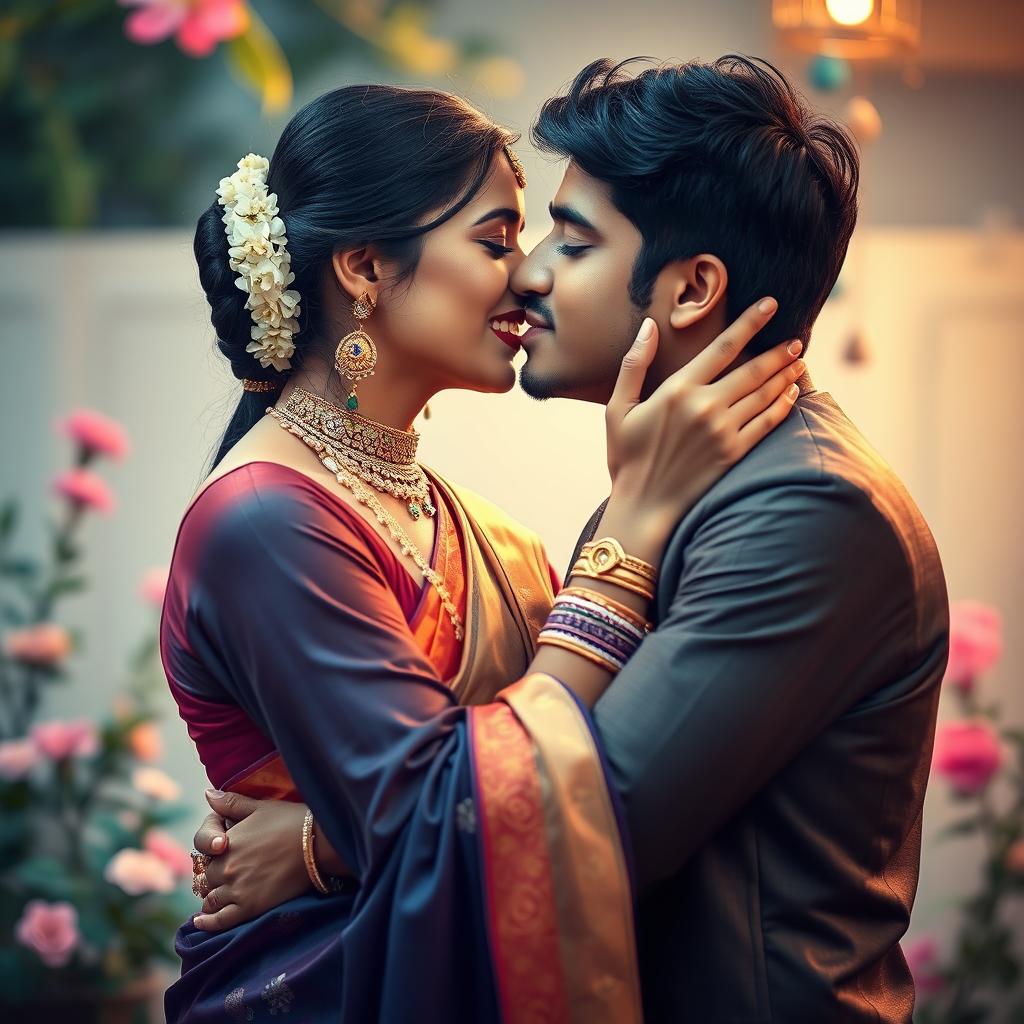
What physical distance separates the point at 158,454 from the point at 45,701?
626 mm

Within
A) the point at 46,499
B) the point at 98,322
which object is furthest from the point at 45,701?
the point at 98,322

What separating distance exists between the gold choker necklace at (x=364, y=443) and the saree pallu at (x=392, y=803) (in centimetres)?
16

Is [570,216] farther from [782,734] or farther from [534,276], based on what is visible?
[782,734]

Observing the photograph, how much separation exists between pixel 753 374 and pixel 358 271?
0.54 m

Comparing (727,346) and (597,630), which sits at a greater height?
(727,346)

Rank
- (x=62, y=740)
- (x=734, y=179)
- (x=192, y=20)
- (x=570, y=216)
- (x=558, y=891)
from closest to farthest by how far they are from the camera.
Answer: (x=558, y=891), (x=734, y=179), (x=570, y=216), (x=62, y=740), (x=192, y=20)

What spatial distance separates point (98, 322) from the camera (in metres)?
3.20

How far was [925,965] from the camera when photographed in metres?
2.95

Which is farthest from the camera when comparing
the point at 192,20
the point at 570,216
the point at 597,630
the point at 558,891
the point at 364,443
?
the point at 192,20

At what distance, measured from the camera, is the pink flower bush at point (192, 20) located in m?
2.85

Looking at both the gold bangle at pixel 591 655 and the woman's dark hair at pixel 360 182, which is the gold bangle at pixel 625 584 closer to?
the gold bangle at pixel 591 655

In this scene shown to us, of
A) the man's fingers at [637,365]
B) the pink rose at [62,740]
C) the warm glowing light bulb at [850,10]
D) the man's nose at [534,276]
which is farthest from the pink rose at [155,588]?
the warm glowing light bulb at [850,10]

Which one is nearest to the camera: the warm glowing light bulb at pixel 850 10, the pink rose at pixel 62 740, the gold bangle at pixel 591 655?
the gold bangle at pixel 591 655

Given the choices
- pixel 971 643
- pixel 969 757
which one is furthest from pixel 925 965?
pixel 971 643
